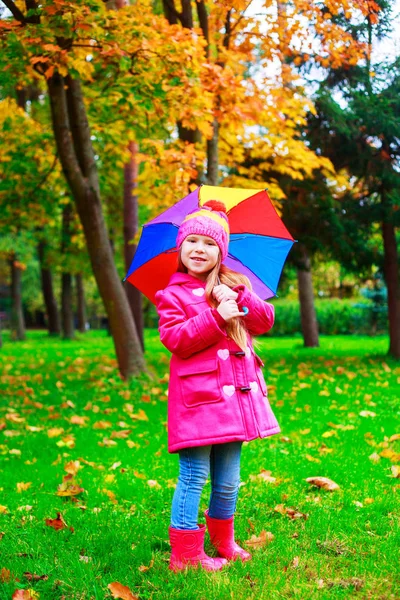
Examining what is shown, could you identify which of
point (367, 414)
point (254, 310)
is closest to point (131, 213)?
point (367, 414)

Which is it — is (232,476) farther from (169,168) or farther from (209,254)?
(169,168)

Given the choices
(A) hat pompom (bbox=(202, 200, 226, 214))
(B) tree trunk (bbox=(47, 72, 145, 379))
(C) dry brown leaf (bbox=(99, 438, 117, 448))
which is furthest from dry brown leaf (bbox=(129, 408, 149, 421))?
(A) hat pompom (bbox=(202, 200, 226, 214))

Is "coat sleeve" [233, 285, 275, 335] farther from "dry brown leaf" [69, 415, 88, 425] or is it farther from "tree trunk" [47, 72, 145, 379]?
"tree trunk" [47, 72, 145, 379]

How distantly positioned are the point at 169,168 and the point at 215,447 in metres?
5.62

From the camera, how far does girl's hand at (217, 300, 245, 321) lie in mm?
2943

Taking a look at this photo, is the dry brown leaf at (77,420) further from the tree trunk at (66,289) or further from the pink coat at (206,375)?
the tree trunk at (66,289)

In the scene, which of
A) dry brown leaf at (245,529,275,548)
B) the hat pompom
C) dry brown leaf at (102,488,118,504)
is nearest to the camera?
the hat pompom

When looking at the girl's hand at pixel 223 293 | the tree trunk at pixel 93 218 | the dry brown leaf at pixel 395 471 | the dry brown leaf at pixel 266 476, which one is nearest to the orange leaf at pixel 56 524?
the dry brown leaf at pixel 266 476

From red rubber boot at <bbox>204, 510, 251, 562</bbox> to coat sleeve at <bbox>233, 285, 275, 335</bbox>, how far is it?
1.04 meters

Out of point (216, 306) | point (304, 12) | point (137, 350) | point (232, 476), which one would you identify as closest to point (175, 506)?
point (232, 476)

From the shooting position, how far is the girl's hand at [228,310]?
2943 mm

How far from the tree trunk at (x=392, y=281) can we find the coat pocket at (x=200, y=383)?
401 inches

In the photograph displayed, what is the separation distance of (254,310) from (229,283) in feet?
0.68

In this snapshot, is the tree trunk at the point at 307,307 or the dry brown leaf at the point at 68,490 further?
the tree trunk at the point at 307,307
